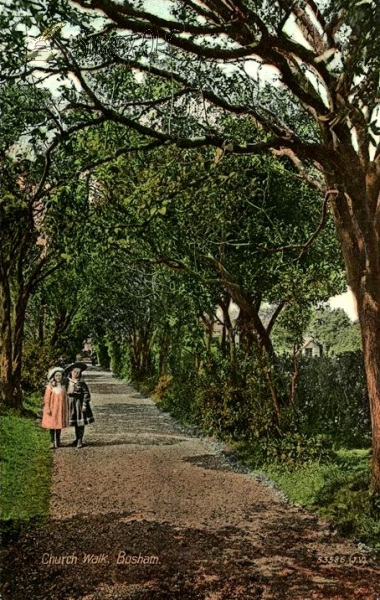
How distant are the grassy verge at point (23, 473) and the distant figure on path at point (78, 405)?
0.52m

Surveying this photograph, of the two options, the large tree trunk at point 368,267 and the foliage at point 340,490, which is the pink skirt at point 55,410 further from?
the large tree trunk at point 368,267

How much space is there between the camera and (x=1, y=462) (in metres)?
8.48

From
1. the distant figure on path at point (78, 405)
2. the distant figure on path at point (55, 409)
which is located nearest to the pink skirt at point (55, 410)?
the distant figure on path at point (55, 409)

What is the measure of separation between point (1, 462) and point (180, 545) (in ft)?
9.13

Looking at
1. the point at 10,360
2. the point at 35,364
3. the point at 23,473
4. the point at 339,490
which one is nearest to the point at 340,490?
the point at 339,490

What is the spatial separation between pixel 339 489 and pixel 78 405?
4107 millimetres

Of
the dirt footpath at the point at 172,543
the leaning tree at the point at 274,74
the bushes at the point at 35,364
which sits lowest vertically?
the dirt footpath at the point at 172,543

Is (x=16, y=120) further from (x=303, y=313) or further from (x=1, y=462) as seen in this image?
(x=303, y=313)

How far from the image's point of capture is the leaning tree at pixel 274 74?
19.6 feet

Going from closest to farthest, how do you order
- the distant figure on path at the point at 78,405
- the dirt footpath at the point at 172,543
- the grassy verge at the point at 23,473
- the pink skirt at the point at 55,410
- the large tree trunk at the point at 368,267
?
the dirt footpath at the point at 172,543
the grassy verge at the point at 23,473
the large tree trunk at the point at 368,267
the pink skirt at the point at 55,410
the distant figure on path at the point at 78,405

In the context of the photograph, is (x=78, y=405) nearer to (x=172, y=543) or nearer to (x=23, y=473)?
(x=23, y=473)

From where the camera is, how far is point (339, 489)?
8688 millimetres

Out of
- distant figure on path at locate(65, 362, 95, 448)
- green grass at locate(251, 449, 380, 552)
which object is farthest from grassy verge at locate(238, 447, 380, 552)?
distant figure on path at locate(65, 362, 95, 448)

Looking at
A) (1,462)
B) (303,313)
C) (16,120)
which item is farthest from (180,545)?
(303,313)
